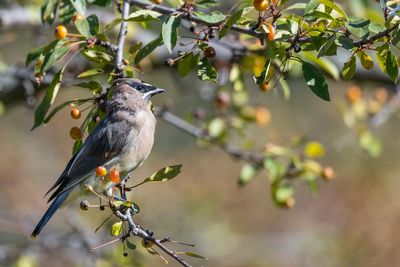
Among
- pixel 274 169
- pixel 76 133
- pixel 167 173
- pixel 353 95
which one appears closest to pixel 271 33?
pixel 167 173

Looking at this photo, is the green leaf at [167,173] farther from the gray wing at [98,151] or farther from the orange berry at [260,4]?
the gray wing at [98,151]

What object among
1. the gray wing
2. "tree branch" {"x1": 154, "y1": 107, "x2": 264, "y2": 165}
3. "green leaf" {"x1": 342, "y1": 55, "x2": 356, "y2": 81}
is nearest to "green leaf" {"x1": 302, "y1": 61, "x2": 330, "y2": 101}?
"green leaf" {"x1": 342, "y1": 55, "x2": 356, "y2": 81}

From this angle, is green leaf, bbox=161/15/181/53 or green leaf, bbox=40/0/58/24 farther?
green leaf, bbox=40/0/58/24

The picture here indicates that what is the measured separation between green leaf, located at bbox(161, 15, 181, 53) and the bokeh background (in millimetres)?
5485

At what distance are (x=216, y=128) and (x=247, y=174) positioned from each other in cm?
39

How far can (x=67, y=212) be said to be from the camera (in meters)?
6.32

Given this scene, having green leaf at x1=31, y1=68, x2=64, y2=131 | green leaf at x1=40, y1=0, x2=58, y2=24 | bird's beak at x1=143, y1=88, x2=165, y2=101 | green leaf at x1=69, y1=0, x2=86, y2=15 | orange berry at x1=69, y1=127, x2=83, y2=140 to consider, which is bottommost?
bird's beak at x1=143, y1=88, x2=165, y2=101

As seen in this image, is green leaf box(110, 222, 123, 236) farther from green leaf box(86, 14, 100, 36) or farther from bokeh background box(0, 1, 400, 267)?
bokeh background box(0, 1, 400, 267)

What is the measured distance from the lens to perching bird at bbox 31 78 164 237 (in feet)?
13.2

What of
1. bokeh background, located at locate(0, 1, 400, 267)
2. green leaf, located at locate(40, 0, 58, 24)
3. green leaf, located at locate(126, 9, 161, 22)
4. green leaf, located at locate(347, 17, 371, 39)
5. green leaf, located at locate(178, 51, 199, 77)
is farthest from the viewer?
bokeh background, located at locate(0, 1, 400, 267)

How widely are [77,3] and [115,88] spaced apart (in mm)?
437

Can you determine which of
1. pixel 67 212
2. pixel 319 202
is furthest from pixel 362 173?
pixel 67 212

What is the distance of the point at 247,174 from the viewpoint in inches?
204

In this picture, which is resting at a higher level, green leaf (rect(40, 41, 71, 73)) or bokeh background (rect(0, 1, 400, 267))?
green leaf (rect(40, 41, 71, 73))
